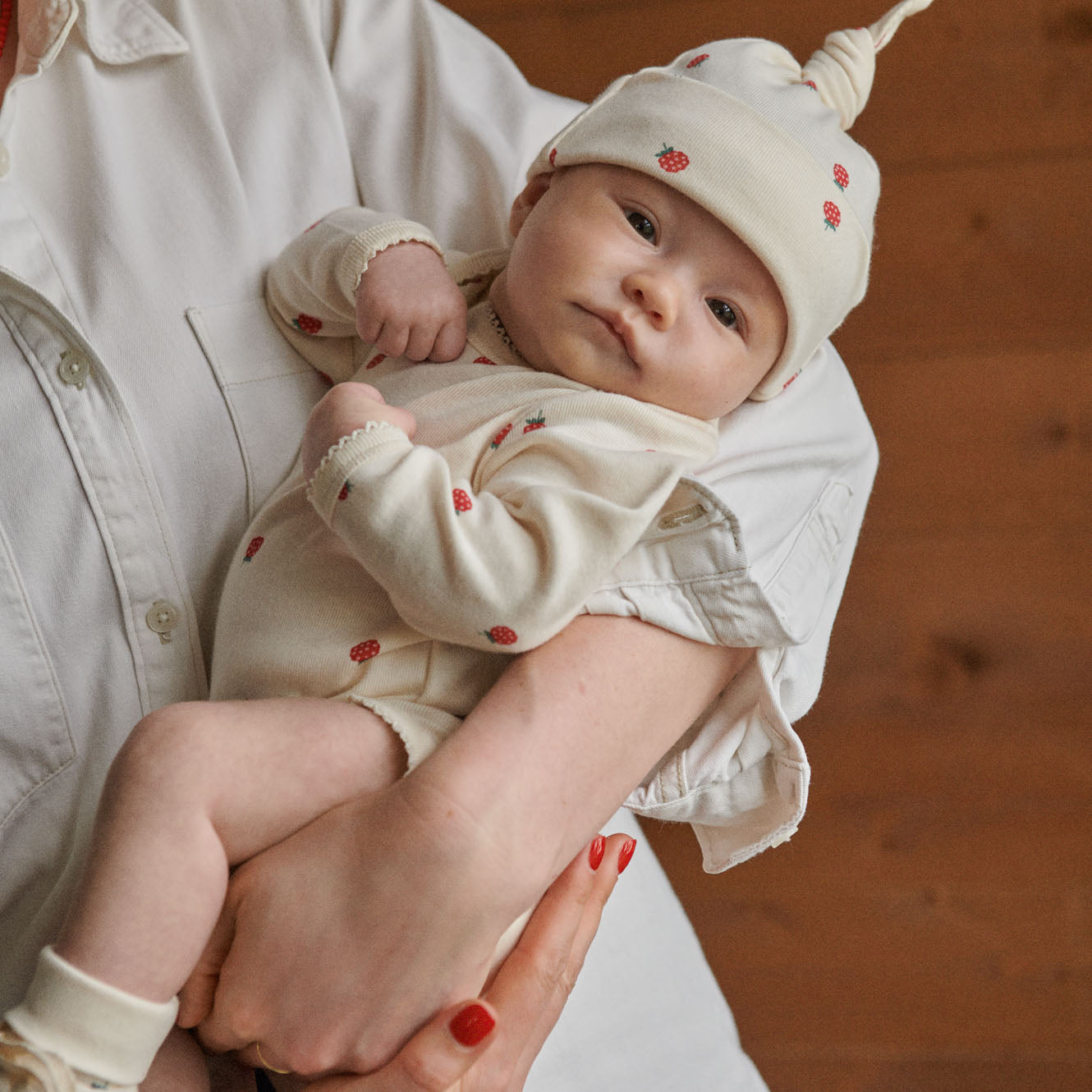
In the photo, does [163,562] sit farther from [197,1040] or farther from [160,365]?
[197,1040]

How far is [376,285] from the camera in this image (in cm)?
81

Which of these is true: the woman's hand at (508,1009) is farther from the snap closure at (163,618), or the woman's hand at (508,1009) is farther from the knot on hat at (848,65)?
the knot on hat at (848,65)

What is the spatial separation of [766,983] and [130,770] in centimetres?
116

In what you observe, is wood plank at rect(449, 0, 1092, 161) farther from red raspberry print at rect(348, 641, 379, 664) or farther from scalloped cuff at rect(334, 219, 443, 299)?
red raspberry print at rect(348, 641, 379, 664)

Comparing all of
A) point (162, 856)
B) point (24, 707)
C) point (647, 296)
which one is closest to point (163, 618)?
point (24, 707)

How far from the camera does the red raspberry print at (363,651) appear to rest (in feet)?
2.49

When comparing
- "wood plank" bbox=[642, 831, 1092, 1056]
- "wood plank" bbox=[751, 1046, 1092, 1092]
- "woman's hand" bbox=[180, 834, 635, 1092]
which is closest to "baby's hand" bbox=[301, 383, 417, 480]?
"woman's hand" bbox=[180, 834, 635, 1092]

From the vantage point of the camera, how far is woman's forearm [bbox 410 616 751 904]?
697mm

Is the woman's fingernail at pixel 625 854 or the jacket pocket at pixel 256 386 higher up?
the jacket pocket at pixel 256 386

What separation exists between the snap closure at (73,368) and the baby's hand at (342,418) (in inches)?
7.3

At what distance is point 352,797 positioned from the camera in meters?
0.72

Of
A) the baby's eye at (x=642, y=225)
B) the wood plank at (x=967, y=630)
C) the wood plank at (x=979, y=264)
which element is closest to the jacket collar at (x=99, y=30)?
the baby's eye at (x=642, y=225)

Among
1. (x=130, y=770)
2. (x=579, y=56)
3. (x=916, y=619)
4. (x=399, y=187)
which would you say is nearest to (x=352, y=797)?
(x=130, y=770)

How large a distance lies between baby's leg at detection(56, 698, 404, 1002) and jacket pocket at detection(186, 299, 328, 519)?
9.1 inches
